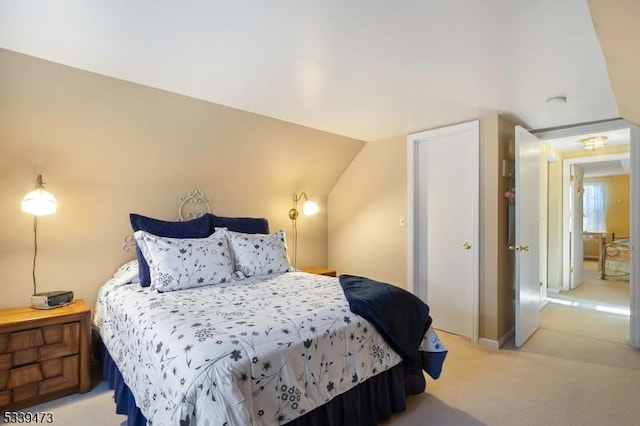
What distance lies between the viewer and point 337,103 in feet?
8.97

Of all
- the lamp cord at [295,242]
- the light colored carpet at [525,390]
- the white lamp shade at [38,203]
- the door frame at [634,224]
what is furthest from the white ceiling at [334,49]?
the light colored carpet at [525,390]

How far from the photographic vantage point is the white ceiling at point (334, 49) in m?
1.49

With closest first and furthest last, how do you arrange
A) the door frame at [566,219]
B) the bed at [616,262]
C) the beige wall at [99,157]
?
the beige wall at [99,157] < the door frame at [566,219] < the bed at [616,262]

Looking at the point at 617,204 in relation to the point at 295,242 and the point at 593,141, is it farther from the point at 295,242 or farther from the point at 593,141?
the point at 295,242

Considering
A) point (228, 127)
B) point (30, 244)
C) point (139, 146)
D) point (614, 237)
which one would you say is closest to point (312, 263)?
point (228, 127)

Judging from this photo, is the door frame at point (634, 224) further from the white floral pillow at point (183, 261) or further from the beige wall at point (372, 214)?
the white floral pillow at point (183, 261)

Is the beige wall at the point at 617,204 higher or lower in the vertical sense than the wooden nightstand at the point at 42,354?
higher

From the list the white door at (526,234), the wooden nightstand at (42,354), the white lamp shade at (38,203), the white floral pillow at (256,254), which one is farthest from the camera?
the white door at (526,234)

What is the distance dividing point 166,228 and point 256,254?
0.77 m

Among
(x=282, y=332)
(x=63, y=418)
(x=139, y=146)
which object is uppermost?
(x=139, y=146)

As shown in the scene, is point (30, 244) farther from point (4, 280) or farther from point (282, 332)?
point (282, 332)

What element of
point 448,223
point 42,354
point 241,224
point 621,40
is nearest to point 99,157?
point 241,224

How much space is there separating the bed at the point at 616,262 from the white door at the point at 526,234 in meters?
3.86

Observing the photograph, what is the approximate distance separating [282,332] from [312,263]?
288 cm
